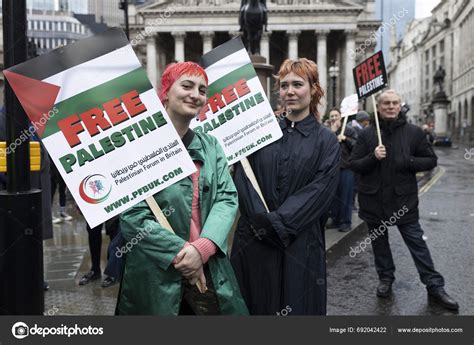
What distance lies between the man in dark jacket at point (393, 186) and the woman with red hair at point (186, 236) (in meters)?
2.74

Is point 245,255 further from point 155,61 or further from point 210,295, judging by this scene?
point 155,61

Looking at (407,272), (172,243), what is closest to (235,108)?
(172,243)

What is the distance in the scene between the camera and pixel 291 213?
293 cm

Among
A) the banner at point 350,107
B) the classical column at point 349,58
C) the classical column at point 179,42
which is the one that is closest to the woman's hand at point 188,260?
the banner at point 350,107

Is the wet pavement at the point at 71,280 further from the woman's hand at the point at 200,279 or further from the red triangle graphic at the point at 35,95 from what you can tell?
the red triangle graphic at the point at 35,95

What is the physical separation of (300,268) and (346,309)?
2.02 m

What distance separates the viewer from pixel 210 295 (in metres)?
2.66

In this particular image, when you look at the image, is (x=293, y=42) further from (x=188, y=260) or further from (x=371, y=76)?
(x=188, y=260)

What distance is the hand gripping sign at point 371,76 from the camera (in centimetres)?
568

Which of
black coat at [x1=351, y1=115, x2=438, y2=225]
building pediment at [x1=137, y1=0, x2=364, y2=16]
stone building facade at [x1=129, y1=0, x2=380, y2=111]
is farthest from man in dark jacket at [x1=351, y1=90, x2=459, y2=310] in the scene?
building pediment at [x1=137, y1=0, x2=364, y2=16]

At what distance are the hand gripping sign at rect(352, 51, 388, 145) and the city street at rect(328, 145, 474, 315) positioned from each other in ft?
6.95

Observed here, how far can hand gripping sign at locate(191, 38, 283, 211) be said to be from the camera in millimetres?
3207

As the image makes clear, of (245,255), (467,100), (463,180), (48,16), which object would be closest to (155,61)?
(48,16)

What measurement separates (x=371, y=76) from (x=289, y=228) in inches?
137
